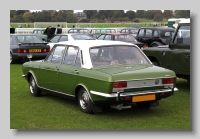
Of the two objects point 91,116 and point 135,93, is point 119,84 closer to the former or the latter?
point 135,93

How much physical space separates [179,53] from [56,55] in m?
3.36

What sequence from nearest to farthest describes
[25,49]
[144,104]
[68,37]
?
[144,104]
[25,49]
[68,37]

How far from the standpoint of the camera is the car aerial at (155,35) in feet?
73.0

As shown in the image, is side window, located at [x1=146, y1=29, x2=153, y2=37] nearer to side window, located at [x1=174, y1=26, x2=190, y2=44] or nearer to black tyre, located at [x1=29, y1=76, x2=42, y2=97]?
side window, located at [x1=174, y1=26, x2=190, y2=44]

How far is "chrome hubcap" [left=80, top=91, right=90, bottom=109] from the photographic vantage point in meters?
7.82

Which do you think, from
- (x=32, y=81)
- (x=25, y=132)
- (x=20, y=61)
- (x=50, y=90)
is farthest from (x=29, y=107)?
(x=20, y=61)

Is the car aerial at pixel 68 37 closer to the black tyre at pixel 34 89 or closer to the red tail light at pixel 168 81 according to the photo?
the black tyre at pixel 34 89

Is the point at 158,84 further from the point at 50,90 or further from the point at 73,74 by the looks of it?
the point at 50,90

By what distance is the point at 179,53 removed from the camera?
412 inches

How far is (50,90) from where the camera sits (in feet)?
29.9

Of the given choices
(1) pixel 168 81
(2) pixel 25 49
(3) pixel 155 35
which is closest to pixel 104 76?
(1) pixel 168 81

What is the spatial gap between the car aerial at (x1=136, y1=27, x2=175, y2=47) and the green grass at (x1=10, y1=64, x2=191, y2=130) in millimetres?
12686

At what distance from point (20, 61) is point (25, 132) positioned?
1297 cm

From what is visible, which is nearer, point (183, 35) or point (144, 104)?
point (144, 104)
